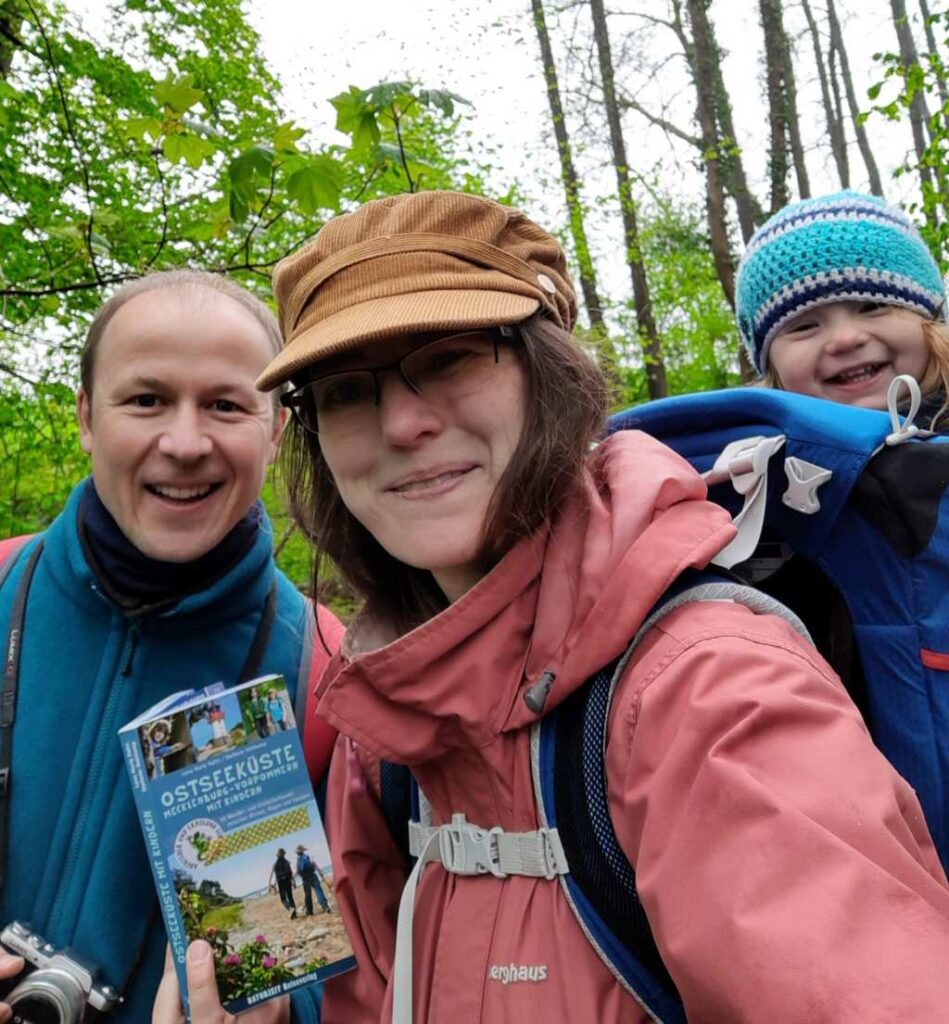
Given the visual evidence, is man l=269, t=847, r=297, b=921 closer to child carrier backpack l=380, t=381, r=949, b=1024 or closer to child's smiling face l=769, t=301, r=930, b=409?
child carrier backpack l=380, t=381, r=949, b=1024

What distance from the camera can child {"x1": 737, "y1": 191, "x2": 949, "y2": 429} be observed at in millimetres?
1938

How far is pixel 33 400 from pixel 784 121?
7.93 metres

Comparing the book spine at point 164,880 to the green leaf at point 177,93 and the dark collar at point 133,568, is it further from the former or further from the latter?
the green leaf at point 177,93

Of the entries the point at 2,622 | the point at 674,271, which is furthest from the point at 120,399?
the point at 674,271

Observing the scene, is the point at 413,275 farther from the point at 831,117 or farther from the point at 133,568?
the point at 831,117

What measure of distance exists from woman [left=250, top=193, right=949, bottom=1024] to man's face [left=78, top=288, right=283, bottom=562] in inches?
15.7

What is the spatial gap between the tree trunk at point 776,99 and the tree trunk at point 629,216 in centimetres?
265

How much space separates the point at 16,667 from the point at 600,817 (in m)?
1.39

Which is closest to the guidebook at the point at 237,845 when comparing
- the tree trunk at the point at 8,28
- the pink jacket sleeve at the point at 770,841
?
the pink jacket sleeve at the point at 770,841

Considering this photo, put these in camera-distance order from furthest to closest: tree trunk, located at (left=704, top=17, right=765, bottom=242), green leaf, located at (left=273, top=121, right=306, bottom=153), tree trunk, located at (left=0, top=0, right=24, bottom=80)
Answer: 1. tree trunk, located at (left=704, top=17, right=765, bottom=242)
2. tree trunk, located at (left=0, top=0, right=24, bottom=80)
3. green leaf, located at (left=273, top=121, right=306, bottom=153)

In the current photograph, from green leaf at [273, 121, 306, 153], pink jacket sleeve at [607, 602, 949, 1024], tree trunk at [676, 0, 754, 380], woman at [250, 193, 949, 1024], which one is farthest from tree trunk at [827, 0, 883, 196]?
pink jacket sleeve at [607, 602, 949, 1024]

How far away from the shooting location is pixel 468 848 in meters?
1.14

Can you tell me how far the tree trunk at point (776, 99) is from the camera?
8586 mm

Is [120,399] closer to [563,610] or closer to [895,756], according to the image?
[563,610]
